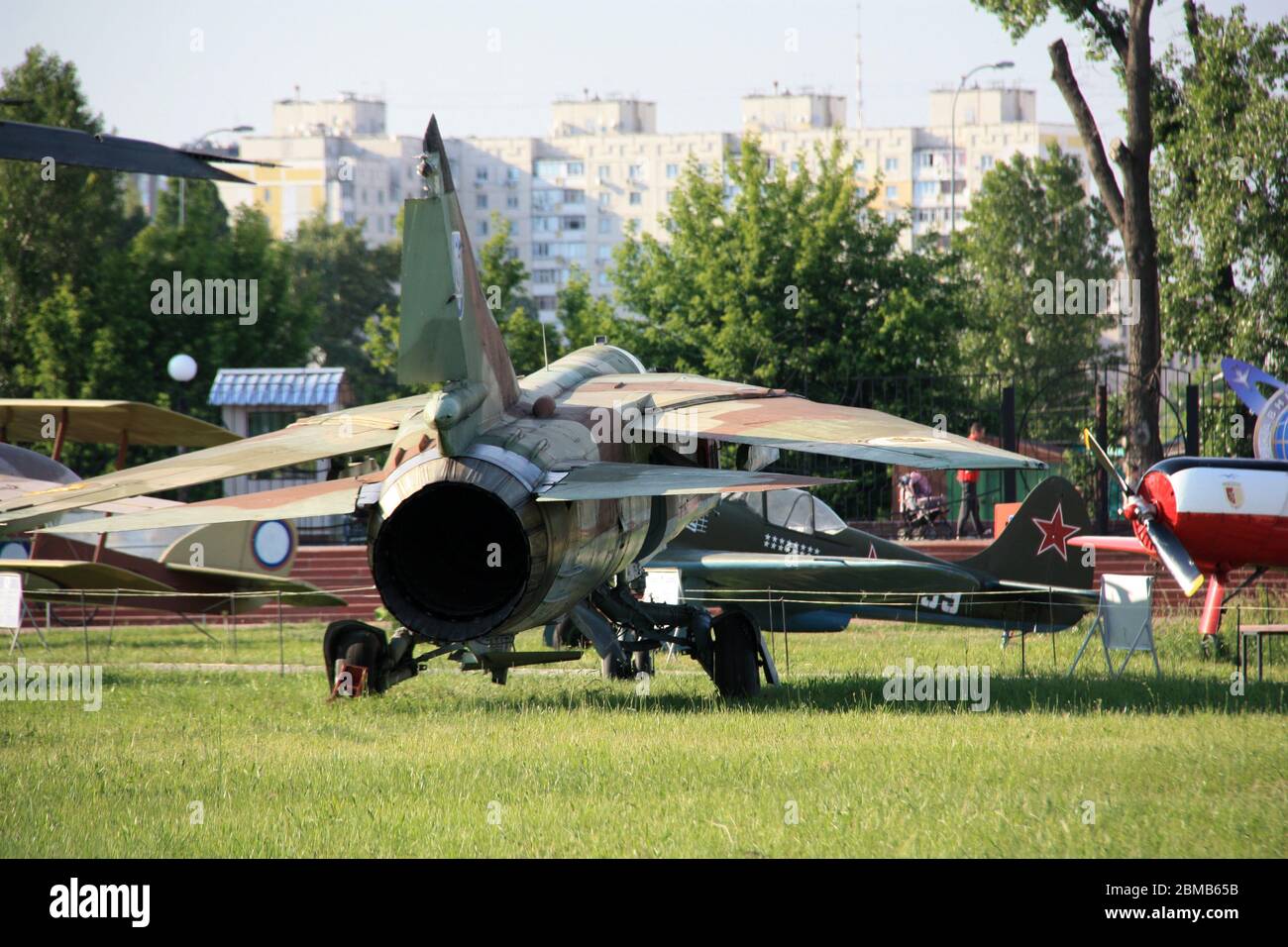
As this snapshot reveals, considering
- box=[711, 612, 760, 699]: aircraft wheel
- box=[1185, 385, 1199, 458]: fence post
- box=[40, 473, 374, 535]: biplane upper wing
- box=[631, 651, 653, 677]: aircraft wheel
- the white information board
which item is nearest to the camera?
box=[40, 473, 374, 535]: biplane upper wing

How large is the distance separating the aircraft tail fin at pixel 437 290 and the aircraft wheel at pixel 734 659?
4.00 m

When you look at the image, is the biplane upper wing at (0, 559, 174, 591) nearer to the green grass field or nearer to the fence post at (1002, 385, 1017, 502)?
the green grass field

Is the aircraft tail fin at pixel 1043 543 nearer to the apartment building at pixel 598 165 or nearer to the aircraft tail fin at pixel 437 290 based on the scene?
the aircraft tail fin at pixel 437 290

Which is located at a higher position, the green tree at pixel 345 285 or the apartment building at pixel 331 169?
the apartment building at pixel 331 169

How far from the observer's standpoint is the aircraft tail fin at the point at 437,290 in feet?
32.8

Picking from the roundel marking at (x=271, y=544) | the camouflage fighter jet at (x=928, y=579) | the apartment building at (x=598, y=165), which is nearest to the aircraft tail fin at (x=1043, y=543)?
the camouflage fighter jet at (x=928, y=579)

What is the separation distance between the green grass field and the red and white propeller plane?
137cm

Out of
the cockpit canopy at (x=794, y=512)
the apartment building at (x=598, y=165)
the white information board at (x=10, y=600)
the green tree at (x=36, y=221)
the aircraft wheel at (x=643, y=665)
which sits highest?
the apartment building at (x=598, y=165)

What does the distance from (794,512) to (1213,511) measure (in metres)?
6.08

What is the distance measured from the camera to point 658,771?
370 inches

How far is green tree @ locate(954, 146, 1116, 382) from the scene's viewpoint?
62.0 meters

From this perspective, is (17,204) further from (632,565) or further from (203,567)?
(632,565)

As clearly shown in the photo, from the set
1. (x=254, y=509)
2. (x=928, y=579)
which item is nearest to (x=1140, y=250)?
(x=928, y=579)

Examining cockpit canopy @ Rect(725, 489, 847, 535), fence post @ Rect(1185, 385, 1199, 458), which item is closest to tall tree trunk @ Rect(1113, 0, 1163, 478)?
fence post @ Rect(1185, 385, 1199, 458)
